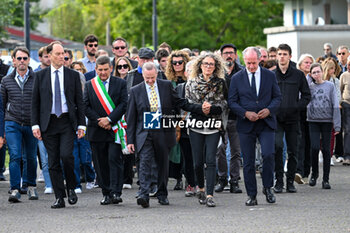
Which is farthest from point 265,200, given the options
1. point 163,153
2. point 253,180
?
point 163,153

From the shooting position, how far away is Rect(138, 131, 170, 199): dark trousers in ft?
40.5

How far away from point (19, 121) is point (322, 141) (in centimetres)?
460

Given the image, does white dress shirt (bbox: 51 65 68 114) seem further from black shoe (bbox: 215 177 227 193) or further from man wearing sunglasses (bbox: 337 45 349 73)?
man wearing sunglasses (bbox: 337 45 349 73)

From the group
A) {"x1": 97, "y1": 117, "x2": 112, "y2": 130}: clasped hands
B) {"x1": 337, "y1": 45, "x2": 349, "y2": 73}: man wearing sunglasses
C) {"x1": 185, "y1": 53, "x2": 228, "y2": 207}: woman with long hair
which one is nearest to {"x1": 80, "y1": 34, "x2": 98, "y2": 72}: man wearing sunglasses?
{"x1": 97, "y1": 117, "x2": 112, "y2": 130}: clasped hands

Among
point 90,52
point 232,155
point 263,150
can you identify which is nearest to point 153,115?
point 263,150

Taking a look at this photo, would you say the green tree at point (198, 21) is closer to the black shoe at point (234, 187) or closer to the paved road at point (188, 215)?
the black shoe at point (234, 187)

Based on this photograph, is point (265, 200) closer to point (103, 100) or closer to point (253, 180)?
point (253, 180)

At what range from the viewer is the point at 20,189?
45.5ft

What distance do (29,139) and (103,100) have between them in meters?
1.43

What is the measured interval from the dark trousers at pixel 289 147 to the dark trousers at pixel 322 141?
0.61 m

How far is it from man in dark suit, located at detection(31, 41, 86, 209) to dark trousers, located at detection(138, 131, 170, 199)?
868mm

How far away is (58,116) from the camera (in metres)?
12.3

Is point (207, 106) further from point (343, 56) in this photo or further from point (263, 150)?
point (343, 56)

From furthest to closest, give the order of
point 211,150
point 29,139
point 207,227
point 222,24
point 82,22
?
point 82,22, point 222,24, point 29,139, point 211,150, point 207,227
